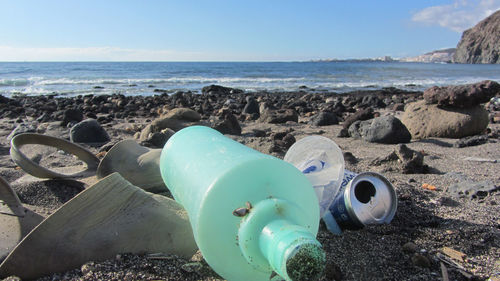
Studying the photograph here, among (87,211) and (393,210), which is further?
(393,210)

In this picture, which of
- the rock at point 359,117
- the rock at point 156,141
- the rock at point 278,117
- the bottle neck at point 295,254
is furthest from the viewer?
the rock at point 278,117

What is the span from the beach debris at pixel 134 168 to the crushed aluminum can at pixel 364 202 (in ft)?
4.36

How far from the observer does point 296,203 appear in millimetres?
1353

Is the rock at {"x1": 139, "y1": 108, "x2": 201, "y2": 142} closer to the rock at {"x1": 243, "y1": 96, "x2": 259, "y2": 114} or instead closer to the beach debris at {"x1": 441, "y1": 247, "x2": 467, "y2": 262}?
the rock at {"x1": 243, "y1": 96, "x2": 259, "y2": 114}

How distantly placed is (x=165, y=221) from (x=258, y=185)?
82 centimetres

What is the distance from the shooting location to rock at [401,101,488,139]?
582cm

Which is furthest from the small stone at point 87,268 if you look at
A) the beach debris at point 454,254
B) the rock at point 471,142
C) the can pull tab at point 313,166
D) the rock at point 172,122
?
the rock at point 471,142

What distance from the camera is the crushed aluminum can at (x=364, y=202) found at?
2180mm

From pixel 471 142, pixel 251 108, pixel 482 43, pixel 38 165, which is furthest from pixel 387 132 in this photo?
pixel 482 43

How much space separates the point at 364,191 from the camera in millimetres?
2344

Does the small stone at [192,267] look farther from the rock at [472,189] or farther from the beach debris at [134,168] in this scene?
the rock at [472,189]

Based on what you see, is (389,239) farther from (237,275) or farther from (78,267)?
(78,267)

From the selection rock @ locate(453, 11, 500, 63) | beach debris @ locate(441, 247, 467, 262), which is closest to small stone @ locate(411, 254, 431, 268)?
beach debris @ locate(441, 247, 467, 262)

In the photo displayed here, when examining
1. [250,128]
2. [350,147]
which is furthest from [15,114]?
[350,147]
